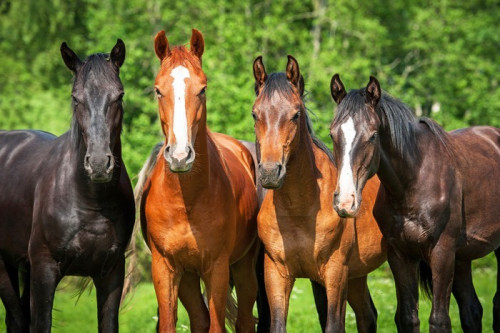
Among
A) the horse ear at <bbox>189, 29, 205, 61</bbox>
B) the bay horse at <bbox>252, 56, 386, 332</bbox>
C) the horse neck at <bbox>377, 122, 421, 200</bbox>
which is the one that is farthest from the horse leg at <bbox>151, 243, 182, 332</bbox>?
the horse neck at <bbox>377, 122, 421, 200</bbox>

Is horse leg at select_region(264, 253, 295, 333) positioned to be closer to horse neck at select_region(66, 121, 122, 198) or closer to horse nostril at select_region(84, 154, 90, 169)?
horse neck at select_region(66, 121, 122, 198)

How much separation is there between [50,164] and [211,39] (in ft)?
45.6

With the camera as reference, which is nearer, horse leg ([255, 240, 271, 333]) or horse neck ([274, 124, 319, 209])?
horse neck ([274, 124, 319, 209])

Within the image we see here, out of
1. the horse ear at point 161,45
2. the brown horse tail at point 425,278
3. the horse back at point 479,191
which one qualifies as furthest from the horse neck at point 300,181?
the brown horse tail at point 425,278

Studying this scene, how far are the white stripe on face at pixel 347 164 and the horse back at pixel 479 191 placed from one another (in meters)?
1.36

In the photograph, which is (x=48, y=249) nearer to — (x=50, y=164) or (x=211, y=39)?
(x=50, y=164)

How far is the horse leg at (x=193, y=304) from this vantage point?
6375mm

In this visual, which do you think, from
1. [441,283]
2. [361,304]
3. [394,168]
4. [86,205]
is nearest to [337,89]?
[394,168]

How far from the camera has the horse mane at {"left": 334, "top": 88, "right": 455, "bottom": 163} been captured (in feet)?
19.0

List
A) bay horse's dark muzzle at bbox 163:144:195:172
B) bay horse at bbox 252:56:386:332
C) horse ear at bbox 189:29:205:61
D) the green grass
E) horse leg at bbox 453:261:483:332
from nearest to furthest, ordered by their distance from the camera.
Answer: bay horse's dark muzzle at bbox 163:144:195:172, bay horse at bbox 252:56:386:332, horse ear at bbox 189:29:205:61, horse leg at bbox 453:261:483:332, the green grass

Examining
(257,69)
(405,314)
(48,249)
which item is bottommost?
(405,314)

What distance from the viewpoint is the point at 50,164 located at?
20.8 ft

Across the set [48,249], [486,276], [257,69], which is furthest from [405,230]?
[486,276]

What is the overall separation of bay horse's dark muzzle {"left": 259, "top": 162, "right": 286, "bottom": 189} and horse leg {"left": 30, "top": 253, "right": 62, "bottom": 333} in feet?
5.67
